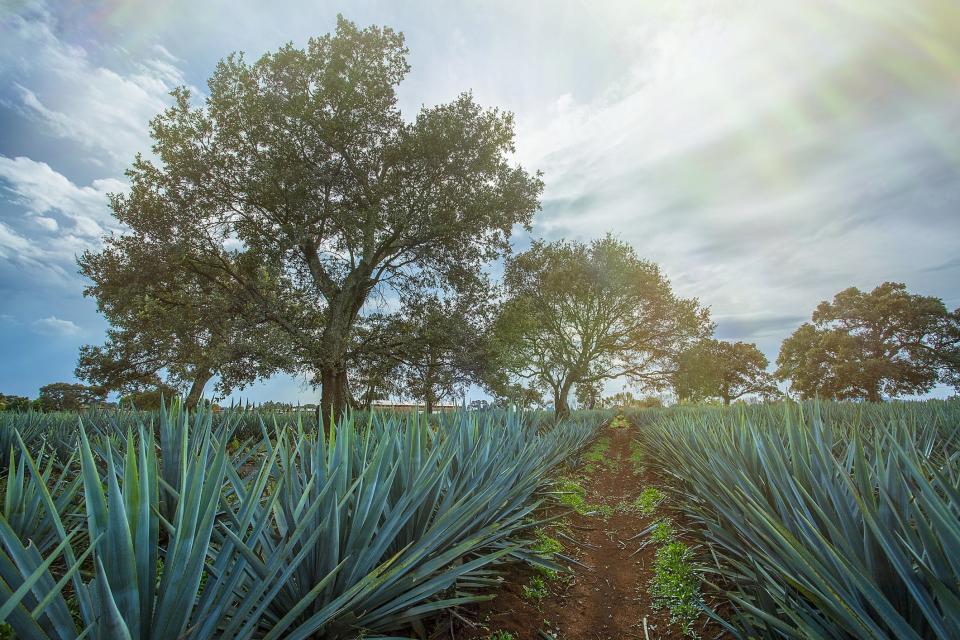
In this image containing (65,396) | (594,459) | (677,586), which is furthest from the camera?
(65,396)

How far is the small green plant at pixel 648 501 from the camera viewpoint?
503 cm

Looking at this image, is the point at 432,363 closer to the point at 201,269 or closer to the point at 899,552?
the point at 201,269

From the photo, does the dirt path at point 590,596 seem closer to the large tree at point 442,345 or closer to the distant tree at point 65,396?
the large tree at point 442,345

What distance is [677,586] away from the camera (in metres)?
2.97

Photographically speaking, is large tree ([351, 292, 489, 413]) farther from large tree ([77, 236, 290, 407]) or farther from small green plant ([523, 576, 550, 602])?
small green plant ([523, 576, 550, 602])

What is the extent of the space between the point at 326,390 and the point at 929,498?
13334mm

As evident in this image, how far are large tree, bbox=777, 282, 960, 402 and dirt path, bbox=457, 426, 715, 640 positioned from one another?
2892 cm

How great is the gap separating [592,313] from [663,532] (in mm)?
16658

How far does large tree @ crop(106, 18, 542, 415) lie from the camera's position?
1288 cm

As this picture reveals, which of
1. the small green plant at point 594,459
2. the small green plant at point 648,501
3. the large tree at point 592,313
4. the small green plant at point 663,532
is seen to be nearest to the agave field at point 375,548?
the small green plant at point 663,532

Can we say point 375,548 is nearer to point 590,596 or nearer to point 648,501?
point 590,596

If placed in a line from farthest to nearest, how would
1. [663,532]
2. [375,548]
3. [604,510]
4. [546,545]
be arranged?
[604,510]
[663,532]
[546,545]
[375,548]

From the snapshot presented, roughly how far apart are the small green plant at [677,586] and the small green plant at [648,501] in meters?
1.42

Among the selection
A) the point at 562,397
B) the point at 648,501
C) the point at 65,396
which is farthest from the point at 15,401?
the point at 648,501
